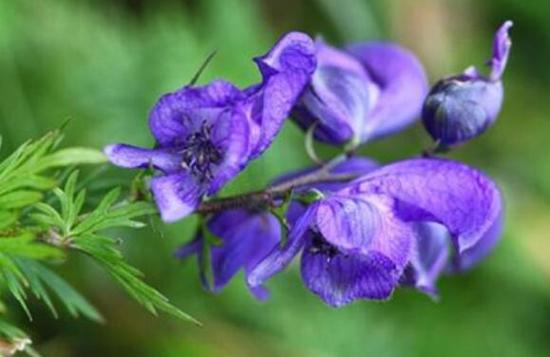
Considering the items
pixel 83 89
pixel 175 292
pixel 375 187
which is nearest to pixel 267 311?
pixel 175 292

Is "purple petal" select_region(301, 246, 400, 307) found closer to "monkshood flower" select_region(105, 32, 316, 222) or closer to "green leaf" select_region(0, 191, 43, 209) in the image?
"monkshood flower" select_region(105, 32, 316, 222)

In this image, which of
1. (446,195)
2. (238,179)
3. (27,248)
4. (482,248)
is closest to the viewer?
(27,248)

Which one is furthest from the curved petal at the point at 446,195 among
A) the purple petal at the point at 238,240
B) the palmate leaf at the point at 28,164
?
the palmate leaf at the point at 28,164

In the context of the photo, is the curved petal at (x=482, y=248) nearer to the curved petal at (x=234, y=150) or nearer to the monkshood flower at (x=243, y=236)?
the monkshood flower at (x=243, y=236)

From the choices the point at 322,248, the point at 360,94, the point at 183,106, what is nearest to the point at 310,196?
the point at 322,248

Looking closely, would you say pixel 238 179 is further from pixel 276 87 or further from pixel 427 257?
pixel 276 87

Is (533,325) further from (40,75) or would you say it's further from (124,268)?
(124,268)
